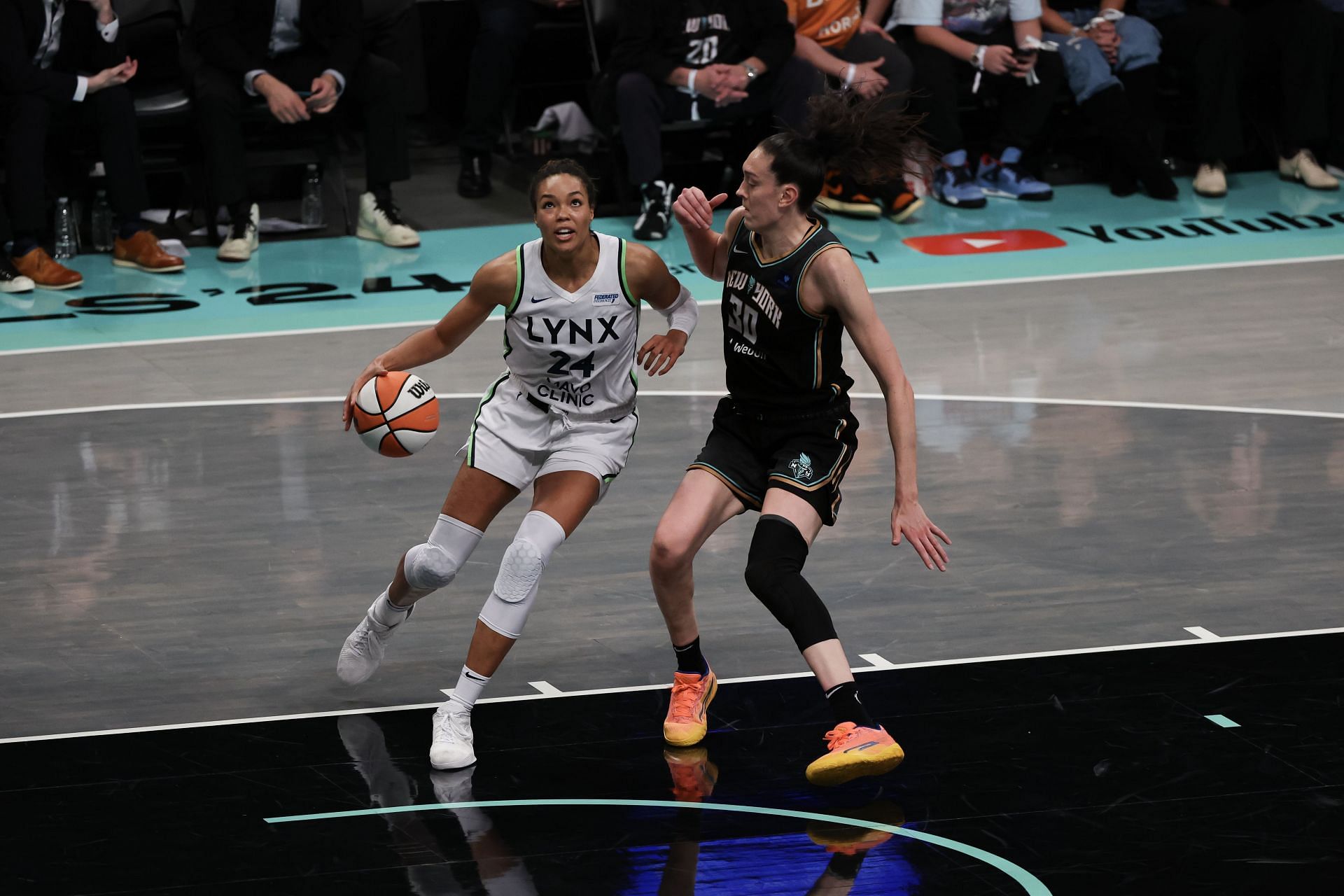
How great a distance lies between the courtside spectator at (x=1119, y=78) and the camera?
1142 centimetres

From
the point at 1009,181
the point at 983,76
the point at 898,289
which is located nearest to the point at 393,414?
the point at 898,289

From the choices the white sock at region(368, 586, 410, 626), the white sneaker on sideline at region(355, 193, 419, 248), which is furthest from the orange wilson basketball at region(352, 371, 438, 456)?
the white sneaker on sideline at region(355, 193, 419, 248)

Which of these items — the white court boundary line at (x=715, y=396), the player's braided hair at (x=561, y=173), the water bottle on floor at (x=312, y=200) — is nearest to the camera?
the player's braided hair at (x=561, y=173)

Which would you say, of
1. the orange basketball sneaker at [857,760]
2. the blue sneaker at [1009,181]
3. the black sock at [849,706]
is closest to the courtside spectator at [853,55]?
the blue sneaker at [1009,181]

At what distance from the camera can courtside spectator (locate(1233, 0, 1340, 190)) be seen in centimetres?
1162

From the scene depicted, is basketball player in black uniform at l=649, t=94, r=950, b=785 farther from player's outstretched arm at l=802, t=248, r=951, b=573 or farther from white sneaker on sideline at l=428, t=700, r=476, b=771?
white sneaker on sideline at l=428, t=700, r=476, b=771

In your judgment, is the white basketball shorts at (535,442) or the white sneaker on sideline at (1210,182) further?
the white sneaker on sideline at (1210,182)

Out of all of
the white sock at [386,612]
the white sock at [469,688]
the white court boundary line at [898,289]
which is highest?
the white sock at [386,612]

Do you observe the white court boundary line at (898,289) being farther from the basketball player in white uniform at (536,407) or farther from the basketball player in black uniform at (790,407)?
the basketball player in black uniform at (790,407)

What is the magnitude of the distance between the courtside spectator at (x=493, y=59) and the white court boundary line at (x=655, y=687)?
661 centimetres

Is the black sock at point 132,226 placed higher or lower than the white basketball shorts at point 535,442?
lower

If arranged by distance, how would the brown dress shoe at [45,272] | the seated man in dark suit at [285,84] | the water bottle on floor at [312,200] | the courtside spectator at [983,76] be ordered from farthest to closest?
the courtside spectator at [983,76] < the water bottle on floor at [312,200] < the seated man in dark suit at [285,84] < the brown dress shoe at [45,272]

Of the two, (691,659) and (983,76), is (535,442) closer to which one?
(691,659)

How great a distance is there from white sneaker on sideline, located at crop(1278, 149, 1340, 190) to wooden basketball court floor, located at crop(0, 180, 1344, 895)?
354 cm
